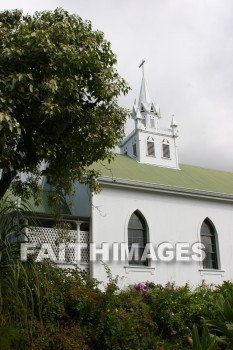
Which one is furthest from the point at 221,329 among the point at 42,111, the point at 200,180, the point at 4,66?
the point at 200,180

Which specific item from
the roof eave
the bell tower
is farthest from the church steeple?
the roof eave

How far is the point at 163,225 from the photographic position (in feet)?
66.6

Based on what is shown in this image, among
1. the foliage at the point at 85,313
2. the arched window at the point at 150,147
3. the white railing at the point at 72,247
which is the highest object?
the arched window at the point at 150,147

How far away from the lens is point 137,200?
20.0 meters

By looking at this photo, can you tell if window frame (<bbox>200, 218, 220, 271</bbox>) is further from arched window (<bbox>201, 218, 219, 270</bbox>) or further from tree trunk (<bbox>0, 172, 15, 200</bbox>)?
tree trunk (<bbox>0, 172, 15, 200</bbox>)

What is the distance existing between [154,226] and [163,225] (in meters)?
0.49

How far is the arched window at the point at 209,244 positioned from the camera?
2133 cm

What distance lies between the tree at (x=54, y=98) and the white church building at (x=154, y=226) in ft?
22.4

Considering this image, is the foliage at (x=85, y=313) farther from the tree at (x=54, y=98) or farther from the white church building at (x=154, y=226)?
the white church building at (x=154, y=226)

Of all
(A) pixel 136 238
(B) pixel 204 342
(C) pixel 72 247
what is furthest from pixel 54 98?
(A) pixel 136 238

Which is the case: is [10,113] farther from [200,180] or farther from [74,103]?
[200,180]

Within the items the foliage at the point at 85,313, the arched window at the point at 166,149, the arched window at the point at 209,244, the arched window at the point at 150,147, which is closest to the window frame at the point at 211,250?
the arched window at the point at 209,244

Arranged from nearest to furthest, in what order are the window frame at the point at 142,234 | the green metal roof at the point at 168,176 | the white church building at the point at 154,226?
the white church building at the point at 154,226 → the window frame at the point at 142,234 → the green metal roof at the point at 168,176

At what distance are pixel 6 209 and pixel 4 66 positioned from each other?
2923mm
